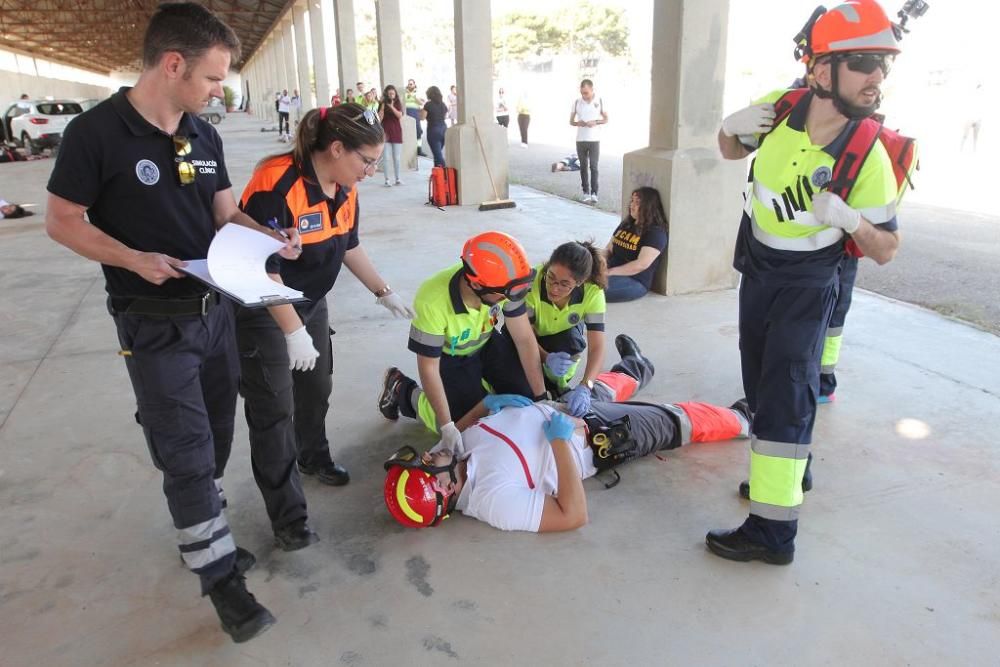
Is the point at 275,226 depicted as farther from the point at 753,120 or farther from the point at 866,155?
the point at 866,155

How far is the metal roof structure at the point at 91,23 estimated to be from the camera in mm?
28156

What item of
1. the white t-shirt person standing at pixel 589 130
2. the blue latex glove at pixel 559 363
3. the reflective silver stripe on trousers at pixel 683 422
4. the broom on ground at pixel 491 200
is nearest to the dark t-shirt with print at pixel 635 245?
the blue latex glove at pixel 559 363

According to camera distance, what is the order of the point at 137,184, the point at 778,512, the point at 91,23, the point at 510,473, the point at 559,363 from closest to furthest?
1. the point at 137,184
2. the point at 778,512
3. the point at 510,473
4. the point at 559,363
5. the point at 91,23

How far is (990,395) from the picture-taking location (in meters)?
3.67

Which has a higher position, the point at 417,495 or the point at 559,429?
the point at 559,429

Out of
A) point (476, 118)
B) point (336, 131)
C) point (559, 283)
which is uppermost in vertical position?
point (476, 118)

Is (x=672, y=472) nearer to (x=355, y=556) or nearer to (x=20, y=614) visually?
(x=355, y=556)

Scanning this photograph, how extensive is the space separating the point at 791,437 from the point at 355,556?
1.57 metres

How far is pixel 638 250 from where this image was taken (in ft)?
17.8

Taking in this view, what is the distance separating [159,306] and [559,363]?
1969 mm

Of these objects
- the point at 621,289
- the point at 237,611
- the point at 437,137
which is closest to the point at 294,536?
the point at 237,611

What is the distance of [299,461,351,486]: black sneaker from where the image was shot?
9.93 feet

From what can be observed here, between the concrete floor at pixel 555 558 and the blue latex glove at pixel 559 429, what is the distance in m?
0.36

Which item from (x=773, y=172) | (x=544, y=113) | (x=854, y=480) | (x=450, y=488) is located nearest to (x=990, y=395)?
(x=854, y=480)
